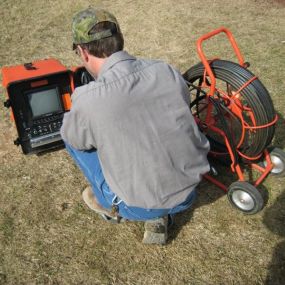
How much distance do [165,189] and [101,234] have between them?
1012 mm

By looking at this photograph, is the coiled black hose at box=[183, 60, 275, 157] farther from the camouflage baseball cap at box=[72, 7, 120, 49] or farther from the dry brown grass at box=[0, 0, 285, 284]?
the camouflage baseball cap at box=[72, 7, 120, 49]

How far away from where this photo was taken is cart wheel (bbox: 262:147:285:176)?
3518 millimetres

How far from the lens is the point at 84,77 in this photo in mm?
3639

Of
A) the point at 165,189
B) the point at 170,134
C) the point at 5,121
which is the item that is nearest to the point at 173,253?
the point at 165,189

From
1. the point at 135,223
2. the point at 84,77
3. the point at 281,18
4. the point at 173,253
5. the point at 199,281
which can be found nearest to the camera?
the point at 199,281

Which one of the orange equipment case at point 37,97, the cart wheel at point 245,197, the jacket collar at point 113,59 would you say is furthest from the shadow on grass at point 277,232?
the orange equipment case at point 37,97

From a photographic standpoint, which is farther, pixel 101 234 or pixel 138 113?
pixel 101 234

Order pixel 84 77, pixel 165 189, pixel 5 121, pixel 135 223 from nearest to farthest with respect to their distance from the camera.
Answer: pixel 165 189 < pixel 135 223 < pixel 84 77 < pixel 5 121

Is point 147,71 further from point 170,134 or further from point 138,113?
point 170,134

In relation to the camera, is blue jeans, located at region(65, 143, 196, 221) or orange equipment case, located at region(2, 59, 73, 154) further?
orange equipment case, located at region(2, 59, 73, 154)

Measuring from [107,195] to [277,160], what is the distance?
5.92ft

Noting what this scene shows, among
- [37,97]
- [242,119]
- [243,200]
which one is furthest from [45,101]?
[243,200]

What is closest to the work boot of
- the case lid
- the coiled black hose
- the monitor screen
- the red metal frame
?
the red metal frame

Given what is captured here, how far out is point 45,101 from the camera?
356 cm
